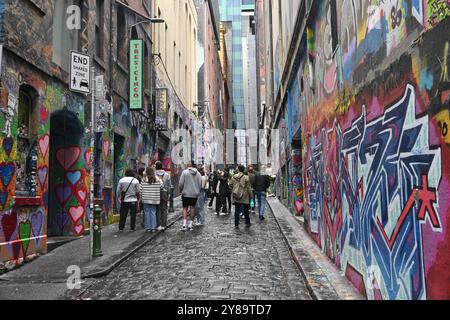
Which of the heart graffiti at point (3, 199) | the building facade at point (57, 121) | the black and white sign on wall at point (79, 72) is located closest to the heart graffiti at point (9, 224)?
the building facade at point (57, 121)

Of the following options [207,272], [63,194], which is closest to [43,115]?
[63,194]

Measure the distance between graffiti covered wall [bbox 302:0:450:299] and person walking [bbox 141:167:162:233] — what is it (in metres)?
5.19

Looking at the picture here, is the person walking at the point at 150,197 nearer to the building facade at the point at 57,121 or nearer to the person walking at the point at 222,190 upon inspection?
the building facade at the point at 57,121

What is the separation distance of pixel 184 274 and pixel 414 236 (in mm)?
4153

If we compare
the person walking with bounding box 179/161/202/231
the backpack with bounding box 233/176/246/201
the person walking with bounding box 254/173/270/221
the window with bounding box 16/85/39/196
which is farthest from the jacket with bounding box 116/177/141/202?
the person walking with bounding box 254/173/270/221

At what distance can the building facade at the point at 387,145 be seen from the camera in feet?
11.6

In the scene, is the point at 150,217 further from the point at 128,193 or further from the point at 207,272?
the point at 207,272

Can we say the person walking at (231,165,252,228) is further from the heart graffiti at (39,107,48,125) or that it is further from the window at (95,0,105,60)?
the heart graffiti at (39,107,48,125)

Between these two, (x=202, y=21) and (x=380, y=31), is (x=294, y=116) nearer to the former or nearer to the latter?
(x=380, y=31)

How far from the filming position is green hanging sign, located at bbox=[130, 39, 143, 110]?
16.2 metres

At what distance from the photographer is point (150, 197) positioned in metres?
12.1

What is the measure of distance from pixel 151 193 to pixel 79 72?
479 cm

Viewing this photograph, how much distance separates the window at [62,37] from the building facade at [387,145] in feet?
19.6
